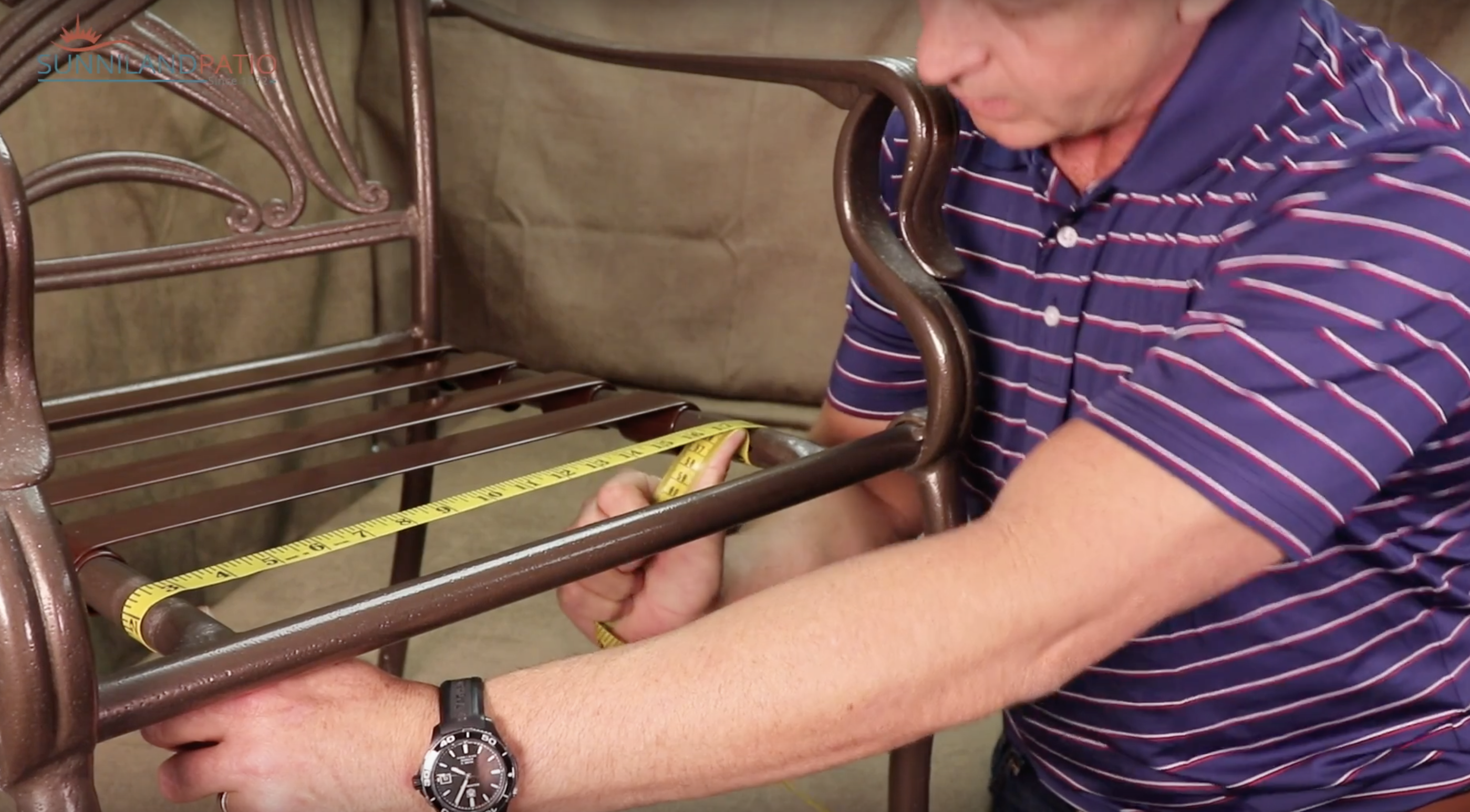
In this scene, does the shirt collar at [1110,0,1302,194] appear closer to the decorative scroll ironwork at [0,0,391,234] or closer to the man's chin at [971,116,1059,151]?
the man's chin at [971,116,1059,151]

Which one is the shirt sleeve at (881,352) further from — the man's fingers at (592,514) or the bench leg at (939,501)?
the man's fingers at (592,514)

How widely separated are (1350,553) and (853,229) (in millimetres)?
386

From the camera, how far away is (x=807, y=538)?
107 centimetres

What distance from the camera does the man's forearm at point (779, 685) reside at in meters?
0.65

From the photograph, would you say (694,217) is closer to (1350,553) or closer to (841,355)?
(841,355)

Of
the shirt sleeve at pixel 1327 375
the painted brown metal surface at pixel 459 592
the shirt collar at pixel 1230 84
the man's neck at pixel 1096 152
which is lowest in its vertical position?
the painted brown metal surface at pixel 459 592

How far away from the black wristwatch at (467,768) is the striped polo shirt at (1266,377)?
1.15 ft

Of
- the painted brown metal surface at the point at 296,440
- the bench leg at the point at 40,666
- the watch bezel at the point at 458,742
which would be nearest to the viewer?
the bench leg at the point at 40,666

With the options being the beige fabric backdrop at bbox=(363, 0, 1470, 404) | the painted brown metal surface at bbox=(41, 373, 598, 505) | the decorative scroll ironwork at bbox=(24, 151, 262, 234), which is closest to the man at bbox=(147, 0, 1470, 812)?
the painted brown metal surface at bbox=(41, 373, 598, 505)

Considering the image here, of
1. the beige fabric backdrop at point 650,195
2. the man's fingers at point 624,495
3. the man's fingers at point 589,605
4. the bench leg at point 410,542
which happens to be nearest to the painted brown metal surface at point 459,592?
the man's fingers at point 624,495

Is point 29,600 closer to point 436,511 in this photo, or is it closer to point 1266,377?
point 436,511

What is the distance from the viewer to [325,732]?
62 cm

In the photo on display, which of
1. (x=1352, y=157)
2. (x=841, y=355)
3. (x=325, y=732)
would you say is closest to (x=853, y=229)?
(x=841, y=355)

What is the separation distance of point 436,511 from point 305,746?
216 millimetres
